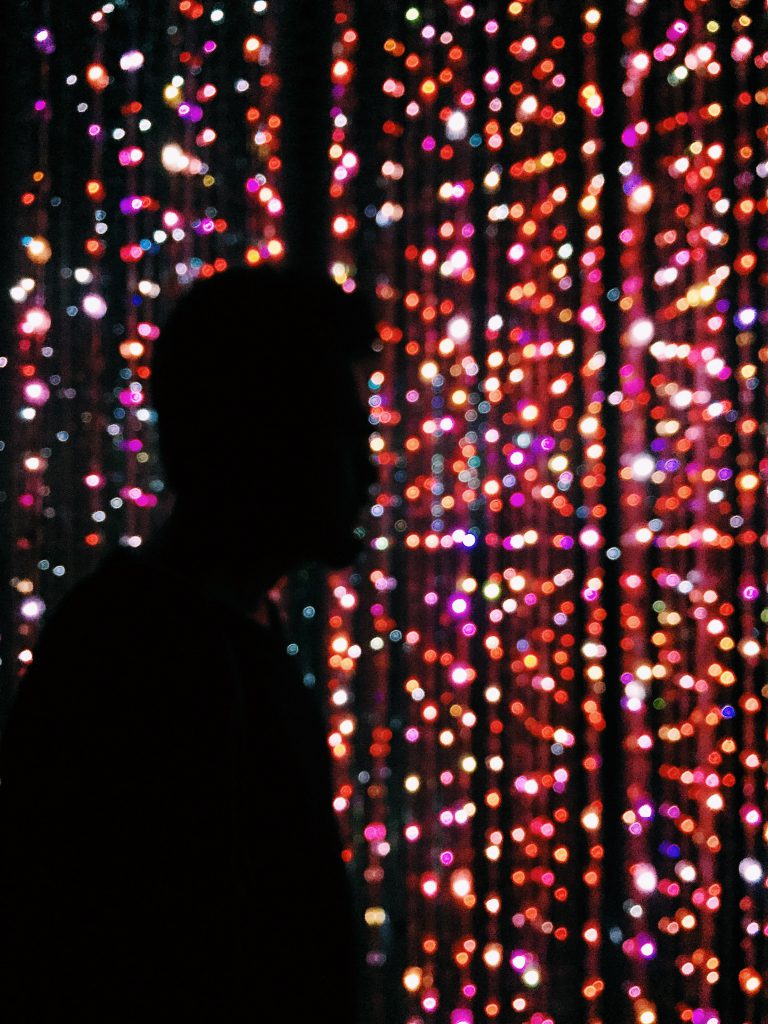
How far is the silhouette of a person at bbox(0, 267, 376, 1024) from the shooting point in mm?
614

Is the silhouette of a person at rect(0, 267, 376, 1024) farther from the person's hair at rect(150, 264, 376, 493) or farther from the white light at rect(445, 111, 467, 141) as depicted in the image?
the white light at rect(445, 111, 467, 141)

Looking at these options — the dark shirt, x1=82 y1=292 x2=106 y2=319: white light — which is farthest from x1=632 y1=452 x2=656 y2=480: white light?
x1=82 y1=292 x2=106 y2=319: white light

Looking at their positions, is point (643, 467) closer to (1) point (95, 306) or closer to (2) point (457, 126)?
(2) point (457, 126)

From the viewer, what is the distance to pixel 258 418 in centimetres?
75

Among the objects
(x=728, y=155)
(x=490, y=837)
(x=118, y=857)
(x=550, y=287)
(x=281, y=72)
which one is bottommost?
(x=490, y=837)

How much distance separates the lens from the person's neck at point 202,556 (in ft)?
2.43

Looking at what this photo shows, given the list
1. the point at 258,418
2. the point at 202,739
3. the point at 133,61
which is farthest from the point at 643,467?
the point at 133,61

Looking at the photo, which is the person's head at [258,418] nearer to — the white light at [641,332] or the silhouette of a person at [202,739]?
the silhouette of a person at [202,739]

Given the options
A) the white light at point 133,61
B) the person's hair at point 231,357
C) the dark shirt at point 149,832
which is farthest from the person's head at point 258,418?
the white light at point 133,61

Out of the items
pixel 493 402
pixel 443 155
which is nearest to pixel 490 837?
pixel 493 402

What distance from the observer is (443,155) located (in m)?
1.59

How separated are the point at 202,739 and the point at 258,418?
32 centimetres

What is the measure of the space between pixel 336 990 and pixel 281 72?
5.76ft

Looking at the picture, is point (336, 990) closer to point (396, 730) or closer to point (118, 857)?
point (118, 857)
